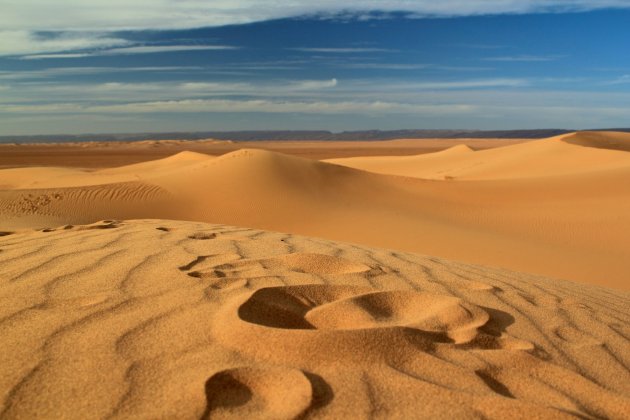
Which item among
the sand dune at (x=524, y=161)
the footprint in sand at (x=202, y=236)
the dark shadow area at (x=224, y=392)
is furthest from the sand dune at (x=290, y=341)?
the sand dune at (x=524, y=161)

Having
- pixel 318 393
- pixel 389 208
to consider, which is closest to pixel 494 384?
pixel 318 393

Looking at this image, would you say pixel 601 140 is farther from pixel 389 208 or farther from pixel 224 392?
pixel 224 392

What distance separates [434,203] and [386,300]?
8.63 meters

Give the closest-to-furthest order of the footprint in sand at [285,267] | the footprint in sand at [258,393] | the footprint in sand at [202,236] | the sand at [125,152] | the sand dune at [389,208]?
1. the footprint in sand at [258,393]
2. the footprint in sand at [285,267]
3. the footprint in sand at [202,236]
4. the sand dune at [389,208]
5. the sand at [125,152]

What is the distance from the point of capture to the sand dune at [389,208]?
24.8 feet

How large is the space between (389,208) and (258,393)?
8.64 metres

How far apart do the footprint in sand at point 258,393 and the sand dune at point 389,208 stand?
18.4 feet

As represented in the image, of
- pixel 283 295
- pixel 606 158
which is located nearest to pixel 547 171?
pixel 606 158

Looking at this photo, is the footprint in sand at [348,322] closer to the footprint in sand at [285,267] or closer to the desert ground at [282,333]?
the desert ground at [282,333]

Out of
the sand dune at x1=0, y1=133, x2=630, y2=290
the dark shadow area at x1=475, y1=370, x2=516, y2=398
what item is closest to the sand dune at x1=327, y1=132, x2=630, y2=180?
the sand dune at x1=0, y1=133, x2=630, y2=290

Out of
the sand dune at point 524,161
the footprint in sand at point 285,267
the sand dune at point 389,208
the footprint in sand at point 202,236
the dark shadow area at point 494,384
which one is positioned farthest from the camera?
the sand dune at point 524,161

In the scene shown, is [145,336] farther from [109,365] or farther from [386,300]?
[386,300]

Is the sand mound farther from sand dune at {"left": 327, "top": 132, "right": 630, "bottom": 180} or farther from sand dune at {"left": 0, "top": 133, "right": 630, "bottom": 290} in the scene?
sand dune at {"left": 0, "top": 133, "right": 630, "bottom": 290}

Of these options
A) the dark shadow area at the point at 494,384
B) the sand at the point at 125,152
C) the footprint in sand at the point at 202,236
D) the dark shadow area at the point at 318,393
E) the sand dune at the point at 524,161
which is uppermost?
the dark shadow area at the point at 318,393
